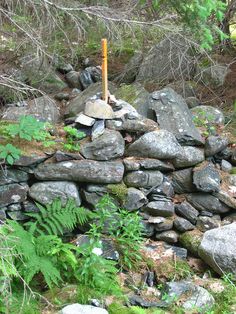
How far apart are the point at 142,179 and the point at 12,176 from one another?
160cm

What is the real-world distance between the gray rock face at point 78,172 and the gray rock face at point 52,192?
0.08m

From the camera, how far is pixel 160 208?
5.79 meters

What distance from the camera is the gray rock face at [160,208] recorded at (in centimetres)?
579

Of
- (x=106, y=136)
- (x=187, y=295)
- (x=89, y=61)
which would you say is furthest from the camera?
(x=89, y=61)

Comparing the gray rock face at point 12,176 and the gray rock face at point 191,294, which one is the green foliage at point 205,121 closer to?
the gray rock face at point 191,294

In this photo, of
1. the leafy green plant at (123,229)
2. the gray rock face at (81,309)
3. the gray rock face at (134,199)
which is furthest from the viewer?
the gray rock face at (134,199)

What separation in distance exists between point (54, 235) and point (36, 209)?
0.70 m

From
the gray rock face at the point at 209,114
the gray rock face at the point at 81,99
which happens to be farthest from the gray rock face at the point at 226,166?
the gray rock face at the point at 81,99

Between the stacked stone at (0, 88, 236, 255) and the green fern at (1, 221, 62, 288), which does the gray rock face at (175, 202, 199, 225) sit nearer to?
the stacked stone at (0, 88, 236, 255)

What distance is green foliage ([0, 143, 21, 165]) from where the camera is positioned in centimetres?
518

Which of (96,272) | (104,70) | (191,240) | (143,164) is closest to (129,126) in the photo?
(143,164)

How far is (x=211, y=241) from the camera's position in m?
5.38

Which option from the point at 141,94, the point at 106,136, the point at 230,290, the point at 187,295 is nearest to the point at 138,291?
the point at 187,295

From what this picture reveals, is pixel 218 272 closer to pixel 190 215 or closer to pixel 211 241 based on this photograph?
pixel 211 241
